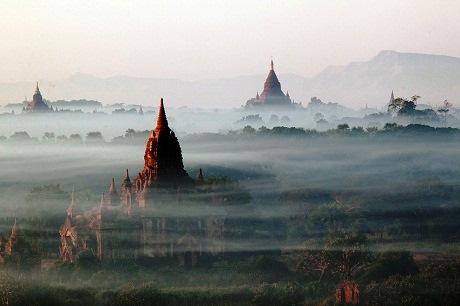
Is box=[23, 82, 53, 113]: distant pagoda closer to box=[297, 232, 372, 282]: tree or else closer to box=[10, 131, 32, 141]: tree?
box=[10, 131, 32, 141]: tree

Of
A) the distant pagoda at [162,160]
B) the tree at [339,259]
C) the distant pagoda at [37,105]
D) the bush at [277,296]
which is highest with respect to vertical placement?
the distant pagoda at [37,105]

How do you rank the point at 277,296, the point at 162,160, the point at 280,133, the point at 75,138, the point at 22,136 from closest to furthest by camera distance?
the point at 277,296 → the point at 162,160 → the point at 280,133 → the point at 22,136 → the point at 75,138

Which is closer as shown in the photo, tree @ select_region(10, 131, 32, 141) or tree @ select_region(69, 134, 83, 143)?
tree @ select_region(10, 131, 32, 141)

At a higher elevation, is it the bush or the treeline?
the treeline

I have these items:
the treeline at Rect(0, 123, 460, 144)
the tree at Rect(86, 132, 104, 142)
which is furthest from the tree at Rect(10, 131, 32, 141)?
the tree at Rect(86, 132, 104, 142)

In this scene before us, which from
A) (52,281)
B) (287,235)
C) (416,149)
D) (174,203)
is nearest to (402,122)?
(416,149)

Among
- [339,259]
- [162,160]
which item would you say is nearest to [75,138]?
[162,160]

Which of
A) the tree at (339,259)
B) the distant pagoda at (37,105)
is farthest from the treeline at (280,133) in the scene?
the tree at (339,259)

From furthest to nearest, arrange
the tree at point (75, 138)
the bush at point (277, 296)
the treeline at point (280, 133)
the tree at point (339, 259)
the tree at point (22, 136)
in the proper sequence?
1. the tree at point (75, 138)
2. the tree at point (22, 136)
3. the treeline at point (280, 133)
4. the tree at point (339, 259)
5. the bush at point (277, 296)

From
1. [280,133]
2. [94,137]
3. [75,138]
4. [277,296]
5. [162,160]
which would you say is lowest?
[277,296]

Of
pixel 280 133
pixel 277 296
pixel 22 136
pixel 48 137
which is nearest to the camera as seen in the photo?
pixel 277 296

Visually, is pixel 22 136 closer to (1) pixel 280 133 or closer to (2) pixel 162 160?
(1) pixel 280 133

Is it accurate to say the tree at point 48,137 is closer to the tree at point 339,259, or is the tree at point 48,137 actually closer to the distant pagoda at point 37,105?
the distant pagoda at point 37,105

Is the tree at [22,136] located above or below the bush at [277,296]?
above
